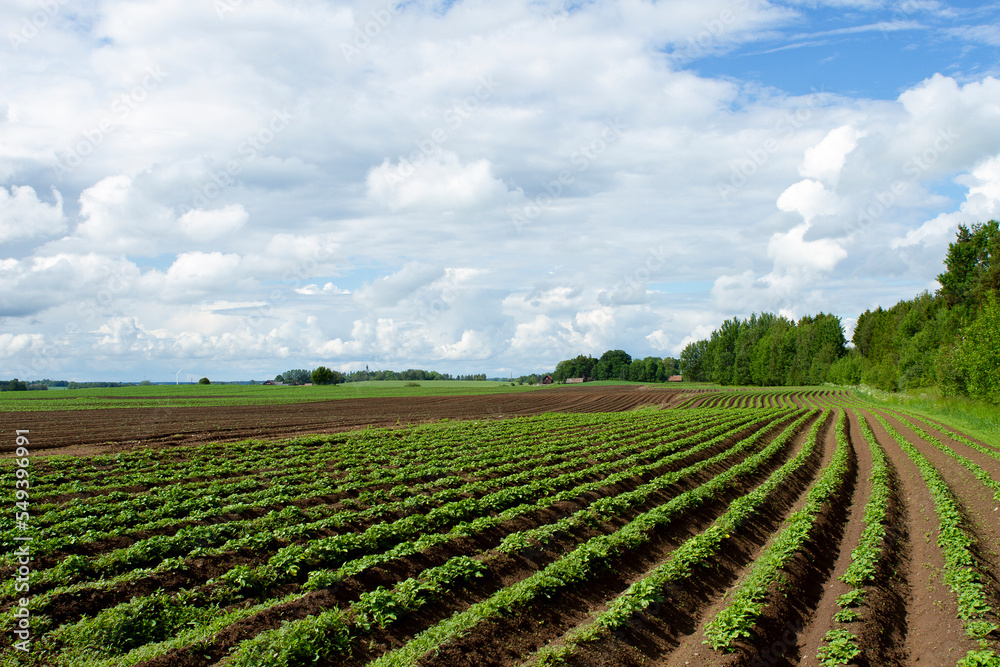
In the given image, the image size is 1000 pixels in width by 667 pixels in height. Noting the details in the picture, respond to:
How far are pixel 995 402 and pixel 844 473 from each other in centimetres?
2654

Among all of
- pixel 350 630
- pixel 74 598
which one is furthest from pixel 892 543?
pixel 74 598

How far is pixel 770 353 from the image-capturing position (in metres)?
138

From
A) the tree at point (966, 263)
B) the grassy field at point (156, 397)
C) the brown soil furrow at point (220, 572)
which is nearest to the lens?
the brown soil furrow at point (220, 572)

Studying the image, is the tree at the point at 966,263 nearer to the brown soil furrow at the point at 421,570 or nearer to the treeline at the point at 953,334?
the treeline at the point at 953,334

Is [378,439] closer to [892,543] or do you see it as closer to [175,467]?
[175,467]

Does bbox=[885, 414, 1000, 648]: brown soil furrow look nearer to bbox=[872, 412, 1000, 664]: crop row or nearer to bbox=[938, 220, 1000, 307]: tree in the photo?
bbox=[872, 412, 1000, 664]: crop row

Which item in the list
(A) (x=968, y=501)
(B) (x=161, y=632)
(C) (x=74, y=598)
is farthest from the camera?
(A) (x=968, y=501)

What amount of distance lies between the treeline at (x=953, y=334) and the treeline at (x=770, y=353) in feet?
51.8

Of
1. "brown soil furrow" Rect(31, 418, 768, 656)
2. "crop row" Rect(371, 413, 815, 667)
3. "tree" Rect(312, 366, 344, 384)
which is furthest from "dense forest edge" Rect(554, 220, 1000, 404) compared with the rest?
"tree" Rect(312, 366, 344, 384)

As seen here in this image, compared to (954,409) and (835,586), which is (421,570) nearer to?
(835,586)

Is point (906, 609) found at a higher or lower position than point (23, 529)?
lower

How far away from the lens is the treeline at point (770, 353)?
409 ft

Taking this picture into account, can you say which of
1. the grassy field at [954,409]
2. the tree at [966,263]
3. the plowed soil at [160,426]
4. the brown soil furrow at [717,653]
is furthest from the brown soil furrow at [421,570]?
the tree at [966,263]

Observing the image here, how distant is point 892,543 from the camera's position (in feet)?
41.0
